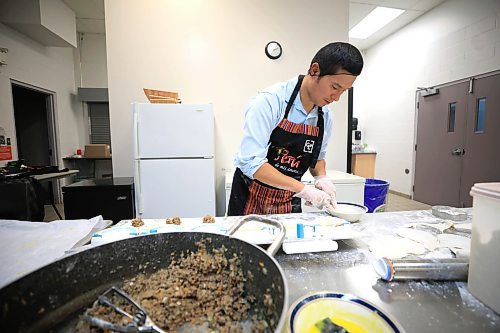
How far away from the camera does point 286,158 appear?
1374mm

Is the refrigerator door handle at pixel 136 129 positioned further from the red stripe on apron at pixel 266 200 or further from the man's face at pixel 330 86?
the man's face at pixel 330 86

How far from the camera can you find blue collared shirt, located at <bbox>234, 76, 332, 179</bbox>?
1.19m

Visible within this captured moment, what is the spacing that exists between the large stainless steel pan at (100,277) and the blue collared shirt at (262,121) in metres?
0.54

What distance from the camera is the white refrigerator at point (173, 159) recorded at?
7.39ft

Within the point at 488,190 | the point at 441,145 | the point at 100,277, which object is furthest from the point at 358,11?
the point at 100,277

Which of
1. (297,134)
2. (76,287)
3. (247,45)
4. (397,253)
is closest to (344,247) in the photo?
(397,253)

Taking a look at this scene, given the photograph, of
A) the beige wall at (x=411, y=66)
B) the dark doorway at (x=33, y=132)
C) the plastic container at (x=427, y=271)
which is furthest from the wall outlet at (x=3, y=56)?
the beige wall at (x=411, y=66)

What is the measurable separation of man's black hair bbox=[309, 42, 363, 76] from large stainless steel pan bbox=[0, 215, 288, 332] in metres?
0.76

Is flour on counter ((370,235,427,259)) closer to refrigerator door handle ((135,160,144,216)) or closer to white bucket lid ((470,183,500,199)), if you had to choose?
white bucket lid ((470,183,500,199))

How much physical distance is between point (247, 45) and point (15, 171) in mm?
3000

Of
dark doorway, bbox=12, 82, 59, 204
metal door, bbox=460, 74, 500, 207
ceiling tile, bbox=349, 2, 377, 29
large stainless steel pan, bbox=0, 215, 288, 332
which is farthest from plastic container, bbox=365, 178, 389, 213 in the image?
dark doorway, bbox=12, 82, 59, 204

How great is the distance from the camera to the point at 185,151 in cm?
233

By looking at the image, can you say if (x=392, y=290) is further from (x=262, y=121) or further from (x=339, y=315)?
(x=262, y=121)

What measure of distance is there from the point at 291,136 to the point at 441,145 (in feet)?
12.7
